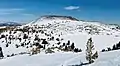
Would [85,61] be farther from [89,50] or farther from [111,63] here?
[111,63]

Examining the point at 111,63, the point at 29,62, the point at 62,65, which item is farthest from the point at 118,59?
the point at 29,62

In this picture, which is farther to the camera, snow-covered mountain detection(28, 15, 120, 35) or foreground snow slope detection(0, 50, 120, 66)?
snow-covered mountain detection(28, 15, 120, 35)

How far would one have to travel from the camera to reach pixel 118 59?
17.2 m

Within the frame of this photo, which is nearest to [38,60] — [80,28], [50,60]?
[50,60]

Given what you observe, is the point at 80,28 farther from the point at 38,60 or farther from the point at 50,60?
the point at 50,60

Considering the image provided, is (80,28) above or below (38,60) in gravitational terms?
above

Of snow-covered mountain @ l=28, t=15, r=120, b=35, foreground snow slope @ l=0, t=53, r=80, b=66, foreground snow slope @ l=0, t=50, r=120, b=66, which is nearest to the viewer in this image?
foreground snow slope @ l=0, t=50, r=120, b=66

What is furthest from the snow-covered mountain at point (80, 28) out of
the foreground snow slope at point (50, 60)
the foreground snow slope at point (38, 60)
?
the foreground snow slope at point (50, 60)

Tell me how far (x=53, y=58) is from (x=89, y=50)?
4165 millimetres

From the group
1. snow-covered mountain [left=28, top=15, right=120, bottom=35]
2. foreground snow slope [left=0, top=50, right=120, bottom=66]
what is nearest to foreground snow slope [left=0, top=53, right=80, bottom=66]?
foreground snow slope [left=0, top=50, right=120, bottom=66]

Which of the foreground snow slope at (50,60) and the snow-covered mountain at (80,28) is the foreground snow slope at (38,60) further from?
the snow-covered mountain at (80,28)

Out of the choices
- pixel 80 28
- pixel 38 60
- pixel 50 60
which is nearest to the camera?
pixel 50 60

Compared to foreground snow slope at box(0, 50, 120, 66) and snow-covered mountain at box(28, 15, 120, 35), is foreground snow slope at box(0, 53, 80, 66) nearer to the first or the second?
foreground snow slope at box(0, 50, 120, 66)

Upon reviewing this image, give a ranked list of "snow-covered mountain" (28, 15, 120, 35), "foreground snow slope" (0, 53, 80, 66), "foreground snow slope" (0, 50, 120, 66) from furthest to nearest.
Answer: "snow-covered mountain" (28, 15, 120, 35)
"foreground snow slope" (0, 53, 80, 66)
"foreground snow slope" (0, 50, 120, 66)
